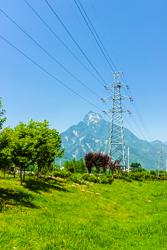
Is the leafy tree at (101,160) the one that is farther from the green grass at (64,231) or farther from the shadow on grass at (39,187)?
the green grass at (64,231)

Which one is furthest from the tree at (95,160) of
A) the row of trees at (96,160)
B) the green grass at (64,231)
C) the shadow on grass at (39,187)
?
the green grass at (64,231)

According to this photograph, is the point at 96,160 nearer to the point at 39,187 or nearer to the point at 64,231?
the point at 39,187

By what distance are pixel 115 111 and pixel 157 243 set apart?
44081 millimetres

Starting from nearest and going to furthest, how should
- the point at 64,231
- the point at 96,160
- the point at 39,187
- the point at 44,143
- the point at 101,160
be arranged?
the point at 64,231 < the point at 39,187 < the point at 44,143 < the point at 96,160 < the point at 101,160

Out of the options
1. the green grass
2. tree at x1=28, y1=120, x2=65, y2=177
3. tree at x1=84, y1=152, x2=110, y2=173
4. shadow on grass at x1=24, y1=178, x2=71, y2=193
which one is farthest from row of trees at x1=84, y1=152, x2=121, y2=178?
the green grass

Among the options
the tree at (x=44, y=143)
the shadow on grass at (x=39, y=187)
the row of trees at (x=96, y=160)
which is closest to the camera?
the shadow on grass at (x=39, y=187)

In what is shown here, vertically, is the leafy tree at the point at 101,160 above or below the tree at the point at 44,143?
below

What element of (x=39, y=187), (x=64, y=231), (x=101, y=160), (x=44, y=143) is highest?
(x=44, y=143)

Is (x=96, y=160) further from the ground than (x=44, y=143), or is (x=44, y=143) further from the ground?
(x=44, y=143)

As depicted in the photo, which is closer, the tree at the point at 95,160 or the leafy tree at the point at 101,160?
the tree at the point at 95,160

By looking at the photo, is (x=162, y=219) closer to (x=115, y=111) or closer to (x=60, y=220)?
(x=60, y=220)

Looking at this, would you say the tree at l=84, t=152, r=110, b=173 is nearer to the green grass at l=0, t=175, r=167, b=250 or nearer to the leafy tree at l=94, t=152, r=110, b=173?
the leafy tree at l=94, t=152, r=110, b=173

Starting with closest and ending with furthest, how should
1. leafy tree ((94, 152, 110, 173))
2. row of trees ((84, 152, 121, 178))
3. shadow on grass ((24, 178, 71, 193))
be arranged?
shadow on grass ((24, 178, 71, 193)), row of trees ((84, 152, 121, 178)), leafy tree ((94, 152, 110, 173))

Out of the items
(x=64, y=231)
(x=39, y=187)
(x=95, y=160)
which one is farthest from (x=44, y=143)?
(x=95, y=160)
